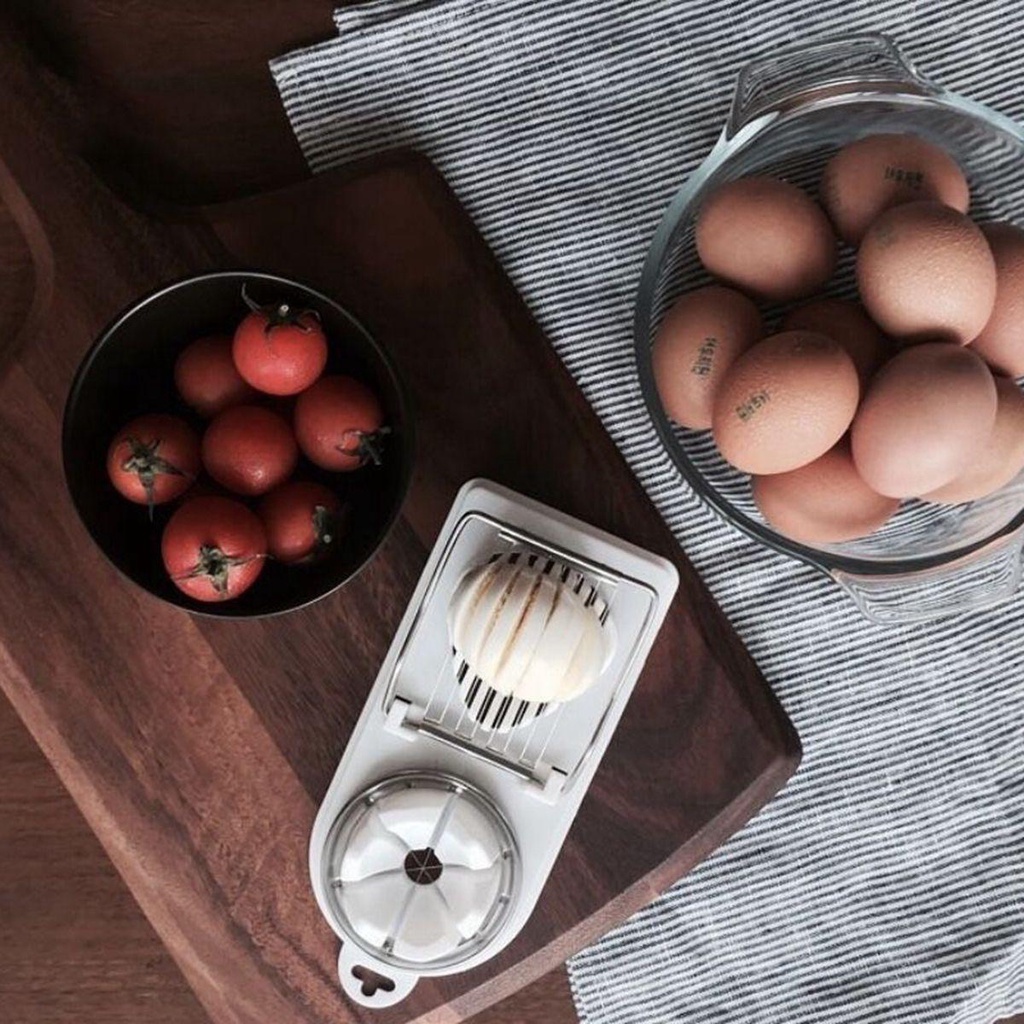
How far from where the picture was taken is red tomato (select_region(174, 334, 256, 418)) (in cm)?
52

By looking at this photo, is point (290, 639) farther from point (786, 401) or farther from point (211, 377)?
point (786, 401)

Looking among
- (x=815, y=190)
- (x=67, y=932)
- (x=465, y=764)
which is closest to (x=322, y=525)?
(x=465, y=764)

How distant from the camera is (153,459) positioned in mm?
495

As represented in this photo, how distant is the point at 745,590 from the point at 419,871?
208 millimetres

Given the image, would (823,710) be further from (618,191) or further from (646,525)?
(618,191)

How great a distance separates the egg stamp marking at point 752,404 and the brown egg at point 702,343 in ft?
0.09

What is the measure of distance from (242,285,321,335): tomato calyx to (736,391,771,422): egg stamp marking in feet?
0.57

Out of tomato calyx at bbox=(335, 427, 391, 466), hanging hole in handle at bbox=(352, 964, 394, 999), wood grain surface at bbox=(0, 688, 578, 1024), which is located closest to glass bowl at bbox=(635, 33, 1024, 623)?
tomato calyx at bbox=(335, 427, 391, 466)

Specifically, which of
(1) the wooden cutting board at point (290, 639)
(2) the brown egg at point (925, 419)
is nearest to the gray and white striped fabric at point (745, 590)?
(1) the wooden cutting board at point (290, 639)

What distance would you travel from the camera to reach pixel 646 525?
58 cm

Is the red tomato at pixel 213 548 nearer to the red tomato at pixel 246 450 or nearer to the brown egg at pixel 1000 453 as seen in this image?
the red tomato at pixel 246 450

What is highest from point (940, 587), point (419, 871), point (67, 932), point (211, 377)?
point (211, 377)

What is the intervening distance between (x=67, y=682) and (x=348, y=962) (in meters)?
0.19

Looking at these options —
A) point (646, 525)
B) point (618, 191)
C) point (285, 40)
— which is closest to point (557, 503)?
point (646, 525)
